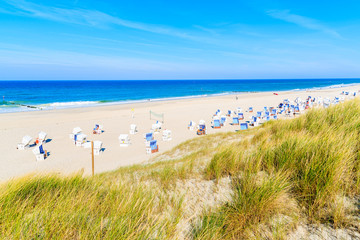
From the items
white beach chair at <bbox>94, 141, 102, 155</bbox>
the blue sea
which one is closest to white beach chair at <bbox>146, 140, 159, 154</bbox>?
white beach chair at <bbox>94, 141, 102, 155</bbox>

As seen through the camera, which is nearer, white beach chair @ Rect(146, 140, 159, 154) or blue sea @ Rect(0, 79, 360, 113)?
white beach chair @ Rect(146, 140, 159, 154)

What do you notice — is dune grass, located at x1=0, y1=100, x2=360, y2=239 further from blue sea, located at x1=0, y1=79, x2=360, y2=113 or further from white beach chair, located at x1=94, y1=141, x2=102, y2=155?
blue sea, located at x1=0, y1=79, x2=360, y2=113

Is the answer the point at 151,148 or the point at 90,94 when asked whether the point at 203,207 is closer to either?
the point at 151,148

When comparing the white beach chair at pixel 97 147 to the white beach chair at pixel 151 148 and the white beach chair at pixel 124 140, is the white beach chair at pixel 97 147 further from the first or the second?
the white beach chair at pixel 151 148

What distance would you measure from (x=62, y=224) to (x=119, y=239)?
64 centimetres

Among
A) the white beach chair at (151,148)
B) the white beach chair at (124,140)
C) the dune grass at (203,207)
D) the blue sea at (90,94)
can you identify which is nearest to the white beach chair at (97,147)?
the white beach chair at (124,140)

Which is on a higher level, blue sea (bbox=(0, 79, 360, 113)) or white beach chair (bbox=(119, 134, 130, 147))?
blue sea (bbox=(0, 79, 360, 113))

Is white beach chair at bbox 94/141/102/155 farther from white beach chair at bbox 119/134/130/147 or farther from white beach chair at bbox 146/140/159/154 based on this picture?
white beach chair at bbox 146/140/159/154

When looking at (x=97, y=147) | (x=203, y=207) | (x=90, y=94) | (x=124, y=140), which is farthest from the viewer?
(x=90, y=94)

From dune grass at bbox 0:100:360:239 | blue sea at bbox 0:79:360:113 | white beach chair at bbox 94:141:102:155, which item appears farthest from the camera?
blue sea at bbox 0:79:360:113

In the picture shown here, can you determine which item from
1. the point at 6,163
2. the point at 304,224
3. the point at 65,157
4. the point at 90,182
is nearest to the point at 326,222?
the point at 304,224

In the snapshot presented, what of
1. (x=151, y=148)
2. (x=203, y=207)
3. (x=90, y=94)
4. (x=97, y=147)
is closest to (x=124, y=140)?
(x=97, y=147)

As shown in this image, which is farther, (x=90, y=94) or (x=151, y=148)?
(x=90, y=94)

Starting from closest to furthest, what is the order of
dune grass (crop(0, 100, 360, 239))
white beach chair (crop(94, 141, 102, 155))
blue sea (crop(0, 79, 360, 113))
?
dune grass (crop(0, 100, 360, 239))
white beach chair (crop(94, 141, 102, 155))
blue sea (crop(0, 79, 360, 113))
